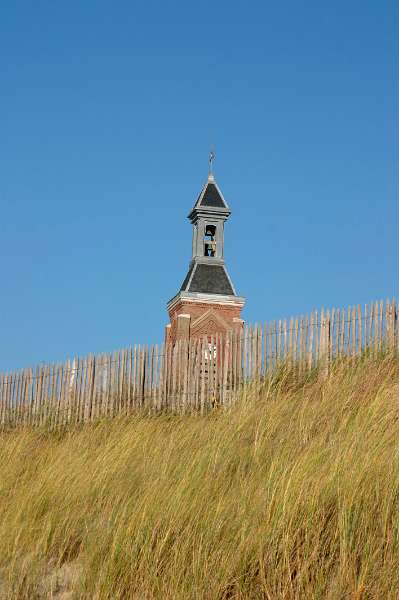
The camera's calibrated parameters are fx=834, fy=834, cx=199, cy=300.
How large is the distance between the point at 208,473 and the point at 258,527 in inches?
51.1

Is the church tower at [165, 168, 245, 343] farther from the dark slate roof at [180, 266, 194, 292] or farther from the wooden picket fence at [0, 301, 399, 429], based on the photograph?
the wooden picket fence at [0, 301, 399, 429]

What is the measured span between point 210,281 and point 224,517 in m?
35.5

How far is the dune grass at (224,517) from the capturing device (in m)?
4.49

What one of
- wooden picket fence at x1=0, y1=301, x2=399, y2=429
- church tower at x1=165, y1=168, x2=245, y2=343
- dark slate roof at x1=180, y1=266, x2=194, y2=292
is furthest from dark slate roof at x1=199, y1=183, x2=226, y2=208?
wooden picket fence at x1=0, y1=301, x2=399, y2=429

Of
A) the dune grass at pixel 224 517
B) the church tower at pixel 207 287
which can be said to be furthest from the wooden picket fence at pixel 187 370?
the church tower at pixel 207 287

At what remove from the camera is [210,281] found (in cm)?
4047

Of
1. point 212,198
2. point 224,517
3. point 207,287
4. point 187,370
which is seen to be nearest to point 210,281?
point 207,287

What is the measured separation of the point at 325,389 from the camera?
30.2 ft

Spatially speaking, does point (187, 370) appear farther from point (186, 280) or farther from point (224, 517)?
point (186, 280)

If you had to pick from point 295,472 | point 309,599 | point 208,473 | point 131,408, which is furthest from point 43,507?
point 131,408

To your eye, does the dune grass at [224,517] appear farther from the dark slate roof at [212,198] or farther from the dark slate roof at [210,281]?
the dark slate roof at [212,198]

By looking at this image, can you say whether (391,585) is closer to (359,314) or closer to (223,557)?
(223,557)

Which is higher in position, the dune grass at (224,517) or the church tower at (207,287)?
the church tower at (207,287)

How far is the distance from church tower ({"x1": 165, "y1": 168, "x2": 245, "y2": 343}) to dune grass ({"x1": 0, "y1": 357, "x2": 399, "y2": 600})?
31.7m
